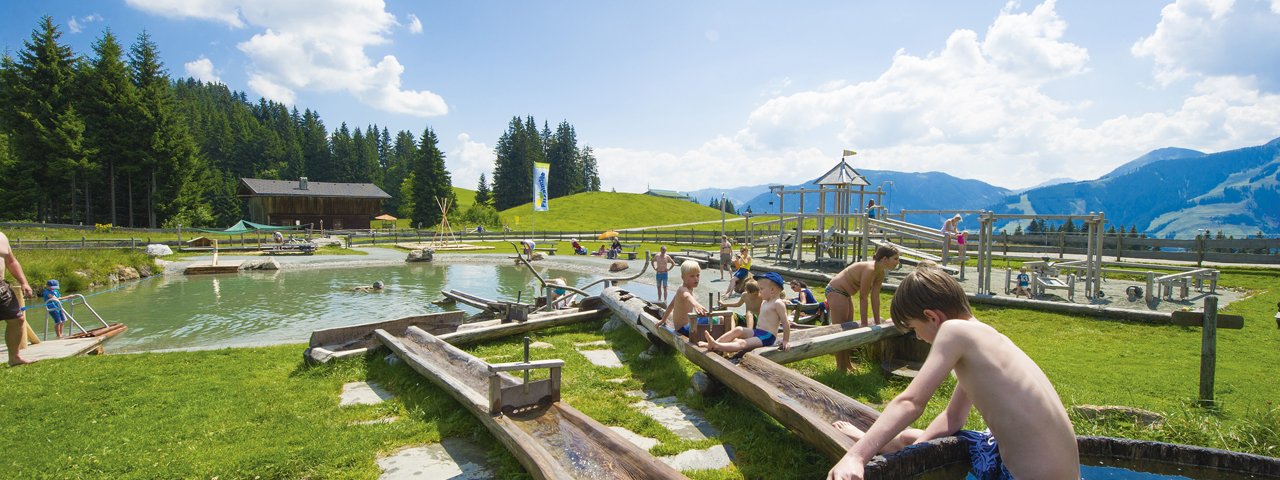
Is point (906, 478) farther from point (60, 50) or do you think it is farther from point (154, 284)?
point (60, 50)

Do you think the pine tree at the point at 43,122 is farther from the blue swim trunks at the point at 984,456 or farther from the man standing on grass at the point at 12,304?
the blue swim trunks at the point at 984,456

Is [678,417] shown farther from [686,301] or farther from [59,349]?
[59,349]

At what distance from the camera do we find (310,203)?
61750 millimetres

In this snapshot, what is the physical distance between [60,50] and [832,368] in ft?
209

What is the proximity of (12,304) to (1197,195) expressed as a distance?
217793mm

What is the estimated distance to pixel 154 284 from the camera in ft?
70.2

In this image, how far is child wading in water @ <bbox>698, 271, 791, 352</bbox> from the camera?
6.14 m

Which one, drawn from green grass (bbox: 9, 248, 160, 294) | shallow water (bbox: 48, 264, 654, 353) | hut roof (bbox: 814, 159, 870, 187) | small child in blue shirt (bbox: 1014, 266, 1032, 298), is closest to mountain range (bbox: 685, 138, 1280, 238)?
hut roof (bbox: 814, 159, 870, 187)

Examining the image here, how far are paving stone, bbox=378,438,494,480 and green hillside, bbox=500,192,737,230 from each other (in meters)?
65.0

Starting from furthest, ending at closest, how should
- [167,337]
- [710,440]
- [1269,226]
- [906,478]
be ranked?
[1269,226] → [167,337] → [710,440] → [906,478]

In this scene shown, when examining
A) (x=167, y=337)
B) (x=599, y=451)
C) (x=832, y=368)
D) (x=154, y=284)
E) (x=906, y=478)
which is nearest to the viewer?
(x=906, y=478)

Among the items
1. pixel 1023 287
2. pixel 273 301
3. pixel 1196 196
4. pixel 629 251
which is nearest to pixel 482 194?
pixel 629 251

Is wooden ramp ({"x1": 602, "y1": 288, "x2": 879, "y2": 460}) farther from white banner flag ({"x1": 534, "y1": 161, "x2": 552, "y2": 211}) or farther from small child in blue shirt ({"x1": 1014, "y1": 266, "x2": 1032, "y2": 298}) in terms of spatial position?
white banner flag ({"x1": 534, "y1": 161, "x2": 552, "y2": 211})

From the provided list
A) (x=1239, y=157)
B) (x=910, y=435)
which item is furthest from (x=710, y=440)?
(x=1239, y=157)
